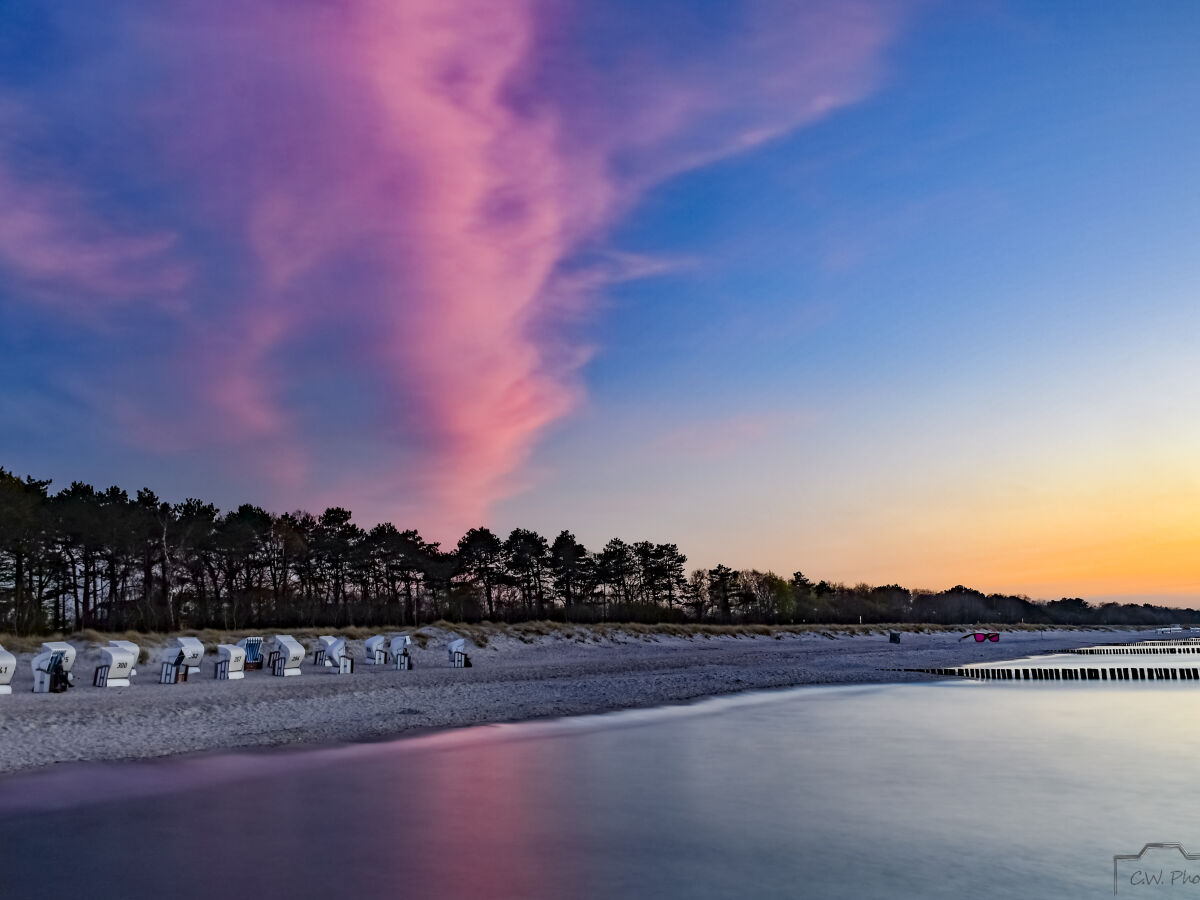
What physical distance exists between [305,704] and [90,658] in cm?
1227

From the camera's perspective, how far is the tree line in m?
55.2

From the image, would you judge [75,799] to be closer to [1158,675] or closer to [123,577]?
[1158,675]

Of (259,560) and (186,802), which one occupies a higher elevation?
(259,560)

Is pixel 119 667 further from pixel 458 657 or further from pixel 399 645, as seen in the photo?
pixel 458 657

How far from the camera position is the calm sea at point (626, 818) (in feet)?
26.0

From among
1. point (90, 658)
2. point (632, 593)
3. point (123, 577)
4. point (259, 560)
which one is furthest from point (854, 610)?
point (90, 658)

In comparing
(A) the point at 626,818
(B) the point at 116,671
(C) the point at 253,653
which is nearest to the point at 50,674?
(B) the point at 116,671

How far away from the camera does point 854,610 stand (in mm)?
125312

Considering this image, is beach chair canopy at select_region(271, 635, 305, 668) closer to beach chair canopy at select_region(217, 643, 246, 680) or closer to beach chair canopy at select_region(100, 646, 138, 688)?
beach chair canopy at select_region(217, 643, 246, 680)


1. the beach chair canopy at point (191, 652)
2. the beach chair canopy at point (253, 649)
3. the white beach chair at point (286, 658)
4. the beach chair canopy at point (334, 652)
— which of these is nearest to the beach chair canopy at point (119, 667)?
the beach chair canopy at point (191, 652)

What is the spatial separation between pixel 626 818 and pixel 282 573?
69.1m

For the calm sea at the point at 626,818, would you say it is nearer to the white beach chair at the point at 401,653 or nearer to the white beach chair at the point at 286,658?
the white beach chair at the point at 286,658

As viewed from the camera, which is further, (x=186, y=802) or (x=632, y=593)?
(x=632, y=593)

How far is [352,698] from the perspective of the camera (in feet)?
74.1
